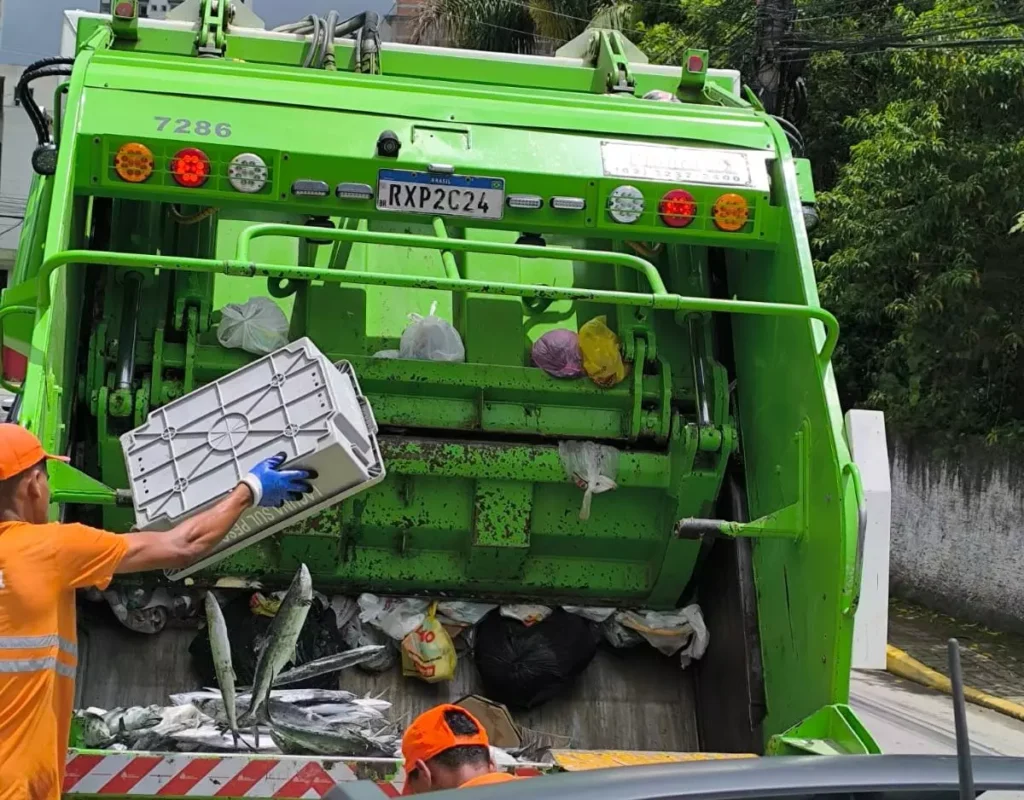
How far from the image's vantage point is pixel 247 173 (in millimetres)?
3693

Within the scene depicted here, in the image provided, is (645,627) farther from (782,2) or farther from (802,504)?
(782,2)

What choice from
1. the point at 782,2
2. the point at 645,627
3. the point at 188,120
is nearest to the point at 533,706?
the point at 645,627

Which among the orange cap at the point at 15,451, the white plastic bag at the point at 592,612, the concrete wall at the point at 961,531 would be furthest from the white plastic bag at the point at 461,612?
the concrete wall at the point at 961,531

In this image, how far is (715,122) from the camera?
13.2ft

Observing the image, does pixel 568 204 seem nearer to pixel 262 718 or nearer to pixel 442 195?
pixel 442 195

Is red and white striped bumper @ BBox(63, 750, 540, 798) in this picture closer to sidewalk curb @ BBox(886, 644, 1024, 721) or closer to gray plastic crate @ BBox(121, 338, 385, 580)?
gray plastic crate @ BBox(121, 338, 385, 580)

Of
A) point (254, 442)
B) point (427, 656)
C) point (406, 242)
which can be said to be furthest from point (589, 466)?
point (254, 442)

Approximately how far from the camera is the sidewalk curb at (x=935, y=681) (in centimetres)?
830

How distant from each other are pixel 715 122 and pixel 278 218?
4.90 ft

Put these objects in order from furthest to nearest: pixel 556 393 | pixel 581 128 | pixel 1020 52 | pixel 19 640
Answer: pixel 1020 52 < pixel 556 393 < pixel 581 128 < pixel 19 640

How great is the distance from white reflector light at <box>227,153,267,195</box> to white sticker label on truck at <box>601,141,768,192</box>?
3.10ft

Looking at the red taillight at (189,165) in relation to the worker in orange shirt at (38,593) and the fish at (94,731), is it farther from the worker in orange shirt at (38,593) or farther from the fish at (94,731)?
the fish at (94,731)

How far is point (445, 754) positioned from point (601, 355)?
7.04ft

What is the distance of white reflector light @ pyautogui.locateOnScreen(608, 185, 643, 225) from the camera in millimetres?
3807
